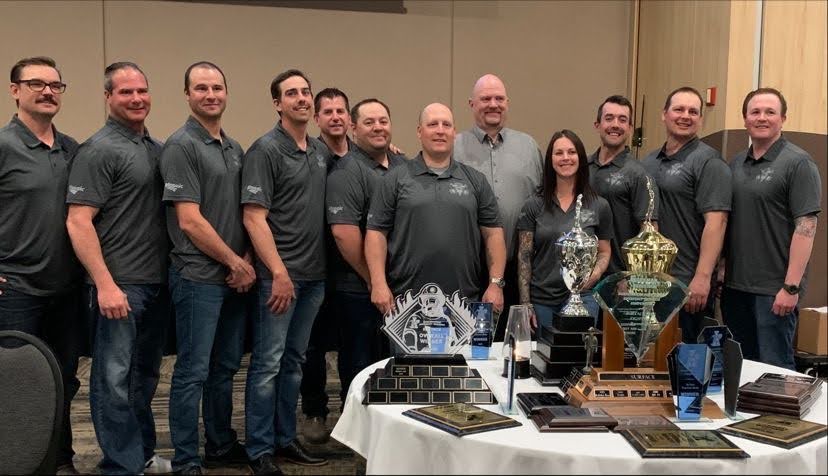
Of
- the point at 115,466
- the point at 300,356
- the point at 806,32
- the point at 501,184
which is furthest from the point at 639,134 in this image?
the point at 115,466

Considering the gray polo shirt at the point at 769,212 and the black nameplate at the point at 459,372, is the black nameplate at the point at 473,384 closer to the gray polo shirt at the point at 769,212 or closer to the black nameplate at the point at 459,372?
the black nameplate at the point at 459,372

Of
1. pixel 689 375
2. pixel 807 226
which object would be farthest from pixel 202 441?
pixel 807 226

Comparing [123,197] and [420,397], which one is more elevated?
[123,197]

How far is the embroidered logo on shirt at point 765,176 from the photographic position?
3371 millimetres

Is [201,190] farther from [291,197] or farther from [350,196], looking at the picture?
[350,196]

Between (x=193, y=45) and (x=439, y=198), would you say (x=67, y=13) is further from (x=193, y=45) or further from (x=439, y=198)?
(x=439, y=198)

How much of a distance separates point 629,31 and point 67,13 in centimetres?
441

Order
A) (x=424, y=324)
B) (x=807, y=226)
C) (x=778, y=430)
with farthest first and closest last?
(x=807, y=226), (x=424, y=324), (x=778, y=430)

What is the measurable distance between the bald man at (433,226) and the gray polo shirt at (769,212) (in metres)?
1.13

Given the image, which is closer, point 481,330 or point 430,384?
point 430,384

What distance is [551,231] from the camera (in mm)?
3107

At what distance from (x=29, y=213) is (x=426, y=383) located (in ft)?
5.80

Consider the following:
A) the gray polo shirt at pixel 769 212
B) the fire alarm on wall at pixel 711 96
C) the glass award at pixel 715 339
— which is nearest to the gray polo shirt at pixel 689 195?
the gray polo shirt at pixel 769 212

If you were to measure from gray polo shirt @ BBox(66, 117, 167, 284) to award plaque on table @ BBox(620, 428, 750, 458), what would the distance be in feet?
6.41
